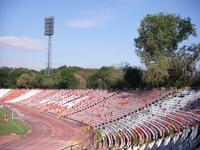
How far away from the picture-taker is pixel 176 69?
3897 cm

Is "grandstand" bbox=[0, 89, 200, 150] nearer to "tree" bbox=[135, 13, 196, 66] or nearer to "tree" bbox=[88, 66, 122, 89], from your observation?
"tree" bbox=[135, 13, 196, 66]

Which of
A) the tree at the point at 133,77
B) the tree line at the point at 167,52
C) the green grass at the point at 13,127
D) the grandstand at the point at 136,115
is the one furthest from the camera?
the tree at the point at 133,77

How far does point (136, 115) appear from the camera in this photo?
3094cm

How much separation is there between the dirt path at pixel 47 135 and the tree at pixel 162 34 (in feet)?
37.7

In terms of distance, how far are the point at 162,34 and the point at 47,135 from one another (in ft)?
55.1

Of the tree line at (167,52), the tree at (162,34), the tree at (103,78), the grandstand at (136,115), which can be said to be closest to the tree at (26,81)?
the tree at (103,78)

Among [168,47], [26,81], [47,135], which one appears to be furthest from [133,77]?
[26,81]

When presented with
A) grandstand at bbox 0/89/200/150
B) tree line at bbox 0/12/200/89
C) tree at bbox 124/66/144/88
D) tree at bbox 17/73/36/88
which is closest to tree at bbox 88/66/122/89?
tree at bbox 17/73/36/88

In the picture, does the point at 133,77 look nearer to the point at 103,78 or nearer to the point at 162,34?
the point at 162,34

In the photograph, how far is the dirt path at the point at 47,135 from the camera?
25.8m

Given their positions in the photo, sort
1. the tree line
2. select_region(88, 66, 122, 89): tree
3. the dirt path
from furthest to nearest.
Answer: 1. select_region(88, 66, 122, 89): tree
2. the tree line
3. the dirt path

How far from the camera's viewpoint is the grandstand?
59.0ft

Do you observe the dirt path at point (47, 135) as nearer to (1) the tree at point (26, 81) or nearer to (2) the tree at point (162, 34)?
(2) the tree at point (162, 34)

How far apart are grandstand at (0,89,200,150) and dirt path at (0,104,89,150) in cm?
156
